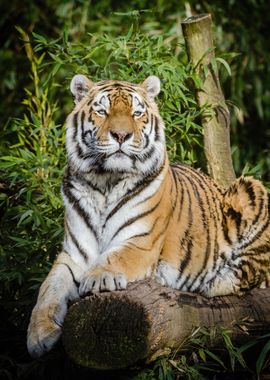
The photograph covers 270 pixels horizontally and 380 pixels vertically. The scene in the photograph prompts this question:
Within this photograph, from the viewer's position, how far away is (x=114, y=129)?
427 cm

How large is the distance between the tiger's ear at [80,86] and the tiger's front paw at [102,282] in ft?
3.61

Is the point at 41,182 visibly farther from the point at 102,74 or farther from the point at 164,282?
the point at 164,282

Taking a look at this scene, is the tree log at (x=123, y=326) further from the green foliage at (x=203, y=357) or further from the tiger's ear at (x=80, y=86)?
the tiger's ear at (x=80, y=86)

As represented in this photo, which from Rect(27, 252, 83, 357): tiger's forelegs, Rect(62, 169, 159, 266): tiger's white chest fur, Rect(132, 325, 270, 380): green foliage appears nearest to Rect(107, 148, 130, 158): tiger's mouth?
Rect(62, 169, 159, 266): tiger's white chest fur

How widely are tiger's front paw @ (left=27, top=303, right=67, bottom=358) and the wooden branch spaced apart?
6.13ft

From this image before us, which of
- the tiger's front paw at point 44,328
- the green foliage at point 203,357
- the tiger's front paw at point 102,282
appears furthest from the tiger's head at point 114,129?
the green foliage at point 203,357

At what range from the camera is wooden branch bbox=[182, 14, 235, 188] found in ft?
18.9

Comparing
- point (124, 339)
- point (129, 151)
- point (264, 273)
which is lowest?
point (264, 273)

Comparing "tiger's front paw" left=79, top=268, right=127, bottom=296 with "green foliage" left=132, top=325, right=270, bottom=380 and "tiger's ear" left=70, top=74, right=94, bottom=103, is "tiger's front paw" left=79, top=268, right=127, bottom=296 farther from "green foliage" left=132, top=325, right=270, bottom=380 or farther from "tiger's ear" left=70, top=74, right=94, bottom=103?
"tiger's ear" left=70, top=74, right=94, bottom=103

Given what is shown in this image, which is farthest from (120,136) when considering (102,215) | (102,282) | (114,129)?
(102,282)

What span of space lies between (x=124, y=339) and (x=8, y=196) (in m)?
2.42

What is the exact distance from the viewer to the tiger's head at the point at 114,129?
4305mm

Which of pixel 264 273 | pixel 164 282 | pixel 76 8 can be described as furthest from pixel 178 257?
pixel 76 8

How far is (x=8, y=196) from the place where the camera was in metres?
5.80
